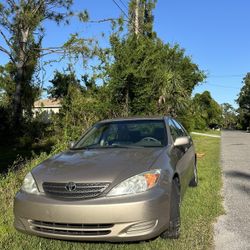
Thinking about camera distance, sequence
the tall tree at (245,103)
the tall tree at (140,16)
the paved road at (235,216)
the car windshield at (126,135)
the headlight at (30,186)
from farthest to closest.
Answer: the tall tree at (245,103)
the tall tree at (140,16)
the car windshield at (126,135)
the paved road at (235,216)
the headlight at (30,186)

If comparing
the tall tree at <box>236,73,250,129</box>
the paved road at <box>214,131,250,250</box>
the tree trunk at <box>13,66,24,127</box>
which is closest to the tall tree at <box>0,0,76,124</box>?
the tree trunk at <box>13,66,24,127</box>

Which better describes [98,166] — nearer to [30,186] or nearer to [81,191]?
[81,191]

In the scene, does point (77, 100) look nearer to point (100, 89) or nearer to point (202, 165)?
point (100, 89)

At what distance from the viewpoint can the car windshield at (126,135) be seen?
236 inches

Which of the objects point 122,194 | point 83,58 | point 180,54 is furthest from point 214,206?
point 180,54

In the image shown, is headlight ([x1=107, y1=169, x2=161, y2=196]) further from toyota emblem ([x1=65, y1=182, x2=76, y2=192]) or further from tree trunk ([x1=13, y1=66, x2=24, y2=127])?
tree trunk ([x1=13, y1=66, x2=24, y2=127])

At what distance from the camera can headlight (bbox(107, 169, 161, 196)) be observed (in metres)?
4.37

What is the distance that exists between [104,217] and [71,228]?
42 centimetres

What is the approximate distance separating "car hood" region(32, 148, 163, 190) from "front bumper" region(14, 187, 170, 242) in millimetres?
262

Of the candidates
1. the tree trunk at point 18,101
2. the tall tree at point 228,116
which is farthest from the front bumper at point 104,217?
the tall tree at point 228,116

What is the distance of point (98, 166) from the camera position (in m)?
4.76

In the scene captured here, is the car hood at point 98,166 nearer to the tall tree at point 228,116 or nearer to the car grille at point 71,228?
the car grille at point 71,228

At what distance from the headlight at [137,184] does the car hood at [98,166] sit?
63 mm

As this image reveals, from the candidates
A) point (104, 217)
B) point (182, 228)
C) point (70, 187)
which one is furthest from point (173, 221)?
point (70, 187)
